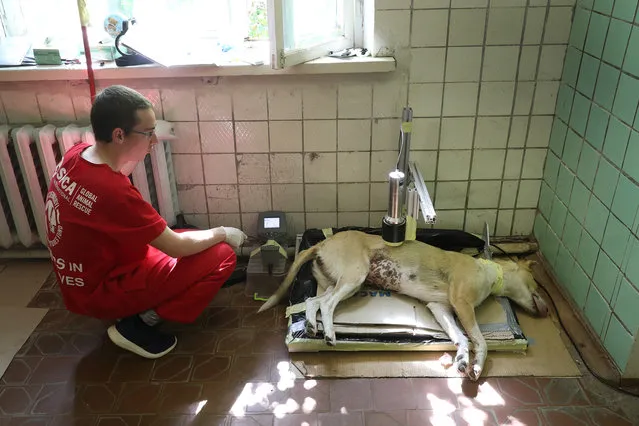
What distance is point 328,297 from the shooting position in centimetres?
250

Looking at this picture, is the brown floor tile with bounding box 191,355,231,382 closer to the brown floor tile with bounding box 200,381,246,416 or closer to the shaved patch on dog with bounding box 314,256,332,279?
the brown floor tile with bounding box 200,381,246,416

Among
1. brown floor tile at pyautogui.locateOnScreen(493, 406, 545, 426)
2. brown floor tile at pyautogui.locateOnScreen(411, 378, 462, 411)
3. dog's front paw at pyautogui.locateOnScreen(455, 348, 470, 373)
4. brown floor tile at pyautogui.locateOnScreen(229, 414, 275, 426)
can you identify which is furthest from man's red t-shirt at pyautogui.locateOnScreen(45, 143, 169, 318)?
brown floor tile at pyautogui.locateOnScreen(493, 406, 545, 426)

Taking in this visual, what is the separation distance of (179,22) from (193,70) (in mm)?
381

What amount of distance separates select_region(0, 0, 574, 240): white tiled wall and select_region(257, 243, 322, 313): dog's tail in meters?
0.43

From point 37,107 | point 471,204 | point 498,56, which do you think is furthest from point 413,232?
point 37,107

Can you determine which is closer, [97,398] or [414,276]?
[97,398]

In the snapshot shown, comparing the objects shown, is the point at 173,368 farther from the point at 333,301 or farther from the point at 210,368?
the point at 333,301

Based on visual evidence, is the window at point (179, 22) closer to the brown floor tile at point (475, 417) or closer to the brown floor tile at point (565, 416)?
the brown floor tile at point (475, 417)

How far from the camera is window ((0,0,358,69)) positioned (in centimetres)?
275

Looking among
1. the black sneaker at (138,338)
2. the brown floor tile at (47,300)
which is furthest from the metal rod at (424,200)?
the brown floor tile at (47,300)

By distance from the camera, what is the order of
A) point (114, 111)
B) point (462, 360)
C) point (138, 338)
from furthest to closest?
point (138, 338)
point (462, 360)
point (114, 111)

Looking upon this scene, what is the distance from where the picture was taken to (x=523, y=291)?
2.58m

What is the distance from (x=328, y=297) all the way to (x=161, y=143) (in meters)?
1.11

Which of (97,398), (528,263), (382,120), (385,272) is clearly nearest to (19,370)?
(97,398)
